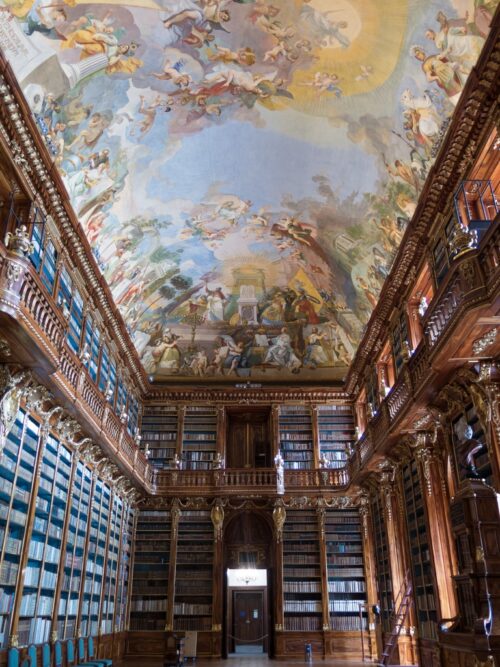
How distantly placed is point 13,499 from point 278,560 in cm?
854

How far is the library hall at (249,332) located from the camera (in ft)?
24.8

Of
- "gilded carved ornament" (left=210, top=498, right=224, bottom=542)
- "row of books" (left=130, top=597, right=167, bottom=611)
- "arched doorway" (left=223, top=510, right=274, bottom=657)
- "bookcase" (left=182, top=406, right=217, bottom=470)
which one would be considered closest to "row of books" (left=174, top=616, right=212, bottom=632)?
"row of books" (left=130, top=597, right=167, bottom=611)

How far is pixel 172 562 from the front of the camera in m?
14.5

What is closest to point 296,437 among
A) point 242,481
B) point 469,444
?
point 242,481

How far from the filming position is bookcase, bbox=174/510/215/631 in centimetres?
1404

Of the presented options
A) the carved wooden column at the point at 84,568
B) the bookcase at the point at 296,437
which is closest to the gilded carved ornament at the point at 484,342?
the carved wooden column at the point at 84,568

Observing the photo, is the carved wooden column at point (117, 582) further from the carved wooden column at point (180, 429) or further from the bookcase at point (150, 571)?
the carved wooden column at point (180, 429)

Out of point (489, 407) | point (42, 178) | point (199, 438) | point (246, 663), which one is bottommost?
point (246, 663)

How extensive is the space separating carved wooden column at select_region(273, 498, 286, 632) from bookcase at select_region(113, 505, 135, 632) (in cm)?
365

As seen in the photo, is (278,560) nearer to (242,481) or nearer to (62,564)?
(242,481)

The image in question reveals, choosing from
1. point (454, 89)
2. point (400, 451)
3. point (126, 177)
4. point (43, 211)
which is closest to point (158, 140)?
point (126, 177)

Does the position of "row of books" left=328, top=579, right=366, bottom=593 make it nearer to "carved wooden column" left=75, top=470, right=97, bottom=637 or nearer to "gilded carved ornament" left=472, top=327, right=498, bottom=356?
"carved wooden column" left=75, top=470, right=97, bottom=637

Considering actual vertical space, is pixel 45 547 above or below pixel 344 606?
above

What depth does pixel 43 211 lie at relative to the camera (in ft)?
29.3
